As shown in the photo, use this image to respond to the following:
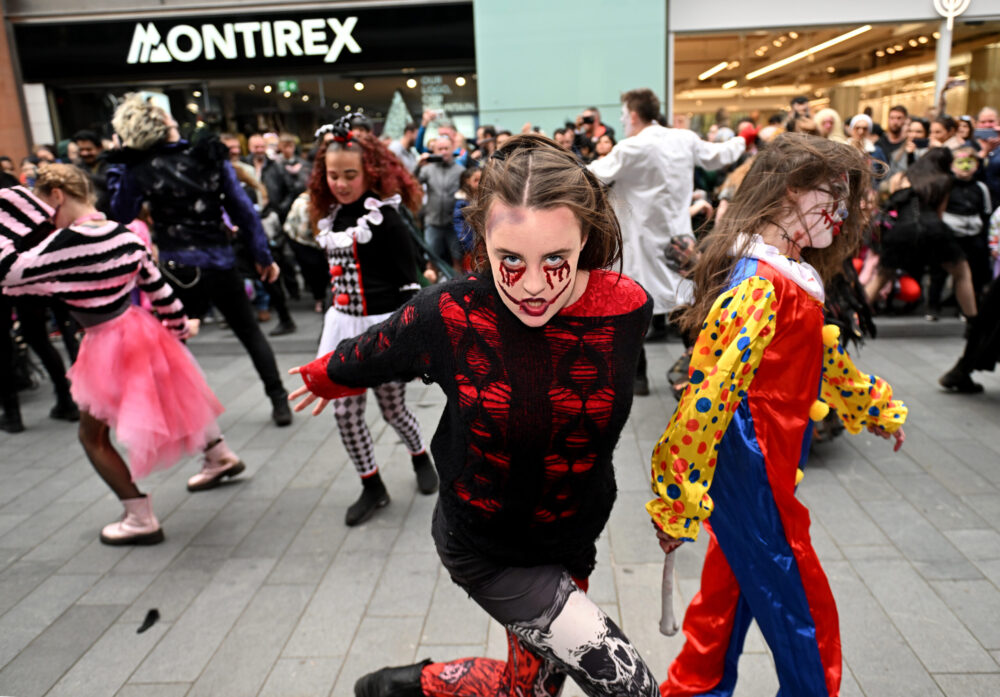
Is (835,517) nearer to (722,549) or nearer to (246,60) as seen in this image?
(722,549)

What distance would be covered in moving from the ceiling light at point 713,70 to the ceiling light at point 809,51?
54cm

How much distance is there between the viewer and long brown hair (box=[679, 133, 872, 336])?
2.09 meters

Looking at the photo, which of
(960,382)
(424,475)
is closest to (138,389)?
(424,475)

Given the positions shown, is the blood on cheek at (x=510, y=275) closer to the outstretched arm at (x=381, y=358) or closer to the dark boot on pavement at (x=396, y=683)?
the outstretched arm at (x=381, y=358)

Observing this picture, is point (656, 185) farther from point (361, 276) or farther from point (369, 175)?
point (361, 276)

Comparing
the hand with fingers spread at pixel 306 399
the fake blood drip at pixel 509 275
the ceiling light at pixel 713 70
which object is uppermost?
the ceiling light at pixel 713 70

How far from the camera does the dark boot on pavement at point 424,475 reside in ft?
13.3

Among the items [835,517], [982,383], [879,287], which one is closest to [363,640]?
[835,517]

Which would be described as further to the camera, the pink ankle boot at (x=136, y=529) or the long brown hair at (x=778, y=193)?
the pink ankle boot at (x=136, y=529)

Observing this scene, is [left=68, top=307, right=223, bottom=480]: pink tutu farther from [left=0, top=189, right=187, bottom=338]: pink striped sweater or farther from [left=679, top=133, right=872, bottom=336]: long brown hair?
[left=679, top=133, right=872, bottom=336]: long brown hair

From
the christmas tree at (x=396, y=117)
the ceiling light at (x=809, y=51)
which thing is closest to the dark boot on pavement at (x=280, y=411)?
the christmas tree at (x=396, y=117)

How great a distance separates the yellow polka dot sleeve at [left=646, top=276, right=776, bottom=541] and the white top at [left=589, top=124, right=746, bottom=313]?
3.11 metres

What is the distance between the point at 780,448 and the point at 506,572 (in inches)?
32.1

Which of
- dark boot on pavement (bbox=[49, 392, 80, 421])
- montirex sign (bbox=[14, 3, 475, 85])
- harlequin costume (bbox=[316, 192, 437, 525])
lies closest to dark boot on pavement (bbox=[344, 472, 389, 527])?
harlequin costume (bbox=[316, 192, 437, 525])
